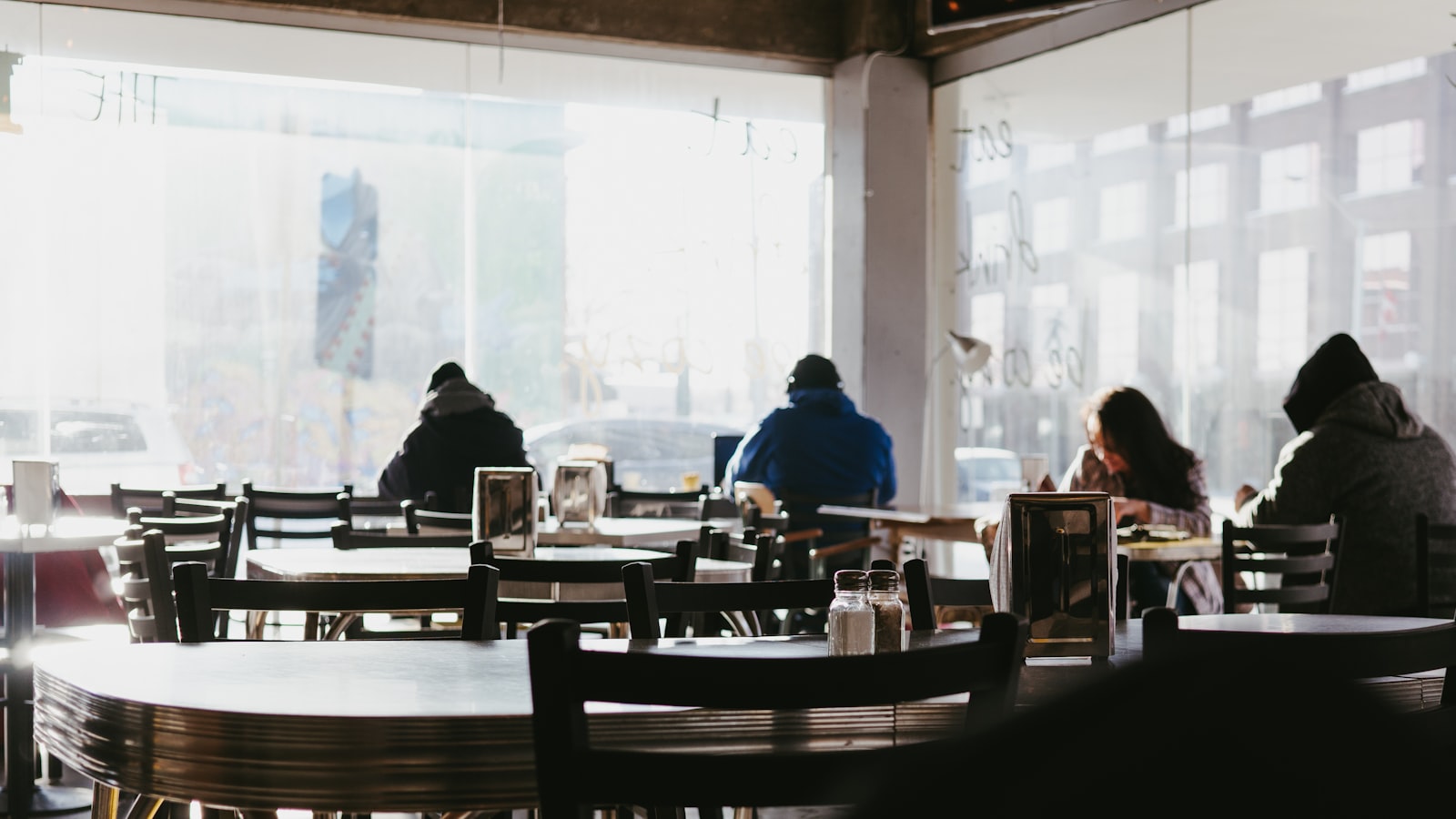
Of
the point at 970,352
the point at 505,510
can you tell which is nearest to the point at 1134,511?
the point at 505,510

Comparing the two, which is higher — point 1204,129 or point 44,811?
point 1204,129

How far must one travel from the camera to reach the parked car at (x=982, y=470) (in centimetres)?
769

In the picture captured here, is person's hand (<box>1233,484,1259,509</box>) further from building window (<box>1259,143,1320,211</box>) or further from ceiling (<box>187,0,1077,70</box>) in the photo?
ceiling (<box>187,0,1077,70</box>)

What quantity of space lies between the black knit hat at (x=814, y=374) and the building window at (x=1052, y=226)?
5.55 ft

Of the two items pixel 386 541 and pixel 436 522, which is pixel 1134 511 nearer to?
pixel 436 522

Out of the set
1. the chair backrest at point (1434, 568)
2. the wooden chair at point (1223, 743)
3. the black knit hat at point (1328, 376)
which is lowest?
the chair backrest at point (1434, 568)

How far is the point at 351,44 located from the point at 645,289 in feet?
6.48

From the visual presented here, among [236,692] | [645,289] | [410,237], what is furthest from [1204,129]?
[236,692]

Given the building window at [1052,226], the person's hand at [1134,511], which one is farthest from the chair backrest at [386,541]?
the building window at [1052,226]

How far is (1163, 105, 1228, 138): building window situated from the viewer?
624 centimetres

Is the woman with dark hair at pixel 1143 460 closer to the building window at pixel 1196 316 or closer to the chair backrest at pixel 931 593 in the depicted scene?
the building window at pixel 1196 316

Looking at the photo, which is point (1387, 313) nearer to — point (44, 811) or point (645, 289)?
point (645, 289)

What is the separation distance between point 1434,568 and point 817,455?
2597 mm

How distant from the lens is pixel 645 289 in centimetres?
798
